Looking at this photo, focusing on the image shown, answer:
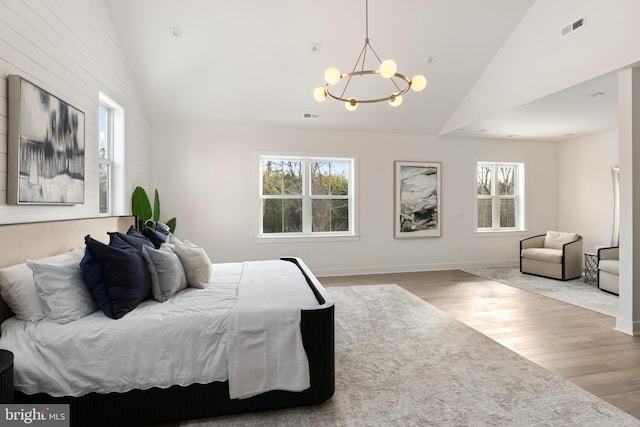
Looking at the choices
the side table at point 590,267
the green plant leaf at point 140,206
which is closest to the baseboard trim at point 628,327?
the side table at point 590,267

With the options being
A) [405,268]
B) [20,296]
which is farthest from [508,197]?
[20,296]

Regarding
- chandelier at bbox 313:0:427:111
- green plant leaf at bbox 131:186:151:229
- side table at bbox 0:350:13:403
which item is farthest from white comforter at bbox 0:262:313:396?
green plant leaf at bbox 131:186:151:229

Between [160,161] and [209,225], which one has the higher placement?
[160,161]

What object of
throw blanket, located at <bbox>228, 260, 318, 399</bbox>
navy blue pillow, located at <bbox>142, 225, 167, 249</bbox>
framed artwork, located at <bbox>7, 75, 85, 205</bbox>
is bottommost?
throw blanket, located at <bbox>228, 260, 318, 399</bbox>

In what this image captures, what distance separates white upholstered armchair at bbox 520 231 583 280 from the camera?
18.2ft

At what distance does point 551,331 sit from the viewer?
337 centimetres

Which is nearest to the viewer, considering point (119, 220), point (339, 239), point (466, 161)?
point (119, 220)

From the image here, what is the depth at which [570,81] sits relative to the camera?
3883 mm

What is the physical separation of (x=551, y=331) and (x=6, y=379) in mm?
4180

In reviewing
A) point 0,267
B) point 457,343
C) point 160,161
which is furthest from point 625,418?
point 160,161

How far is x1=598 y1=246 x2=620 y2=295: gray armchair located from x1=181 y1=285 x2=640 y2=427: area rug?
2.83m

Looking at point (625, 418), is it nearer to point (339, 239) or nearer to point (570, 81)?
point (570, 81)

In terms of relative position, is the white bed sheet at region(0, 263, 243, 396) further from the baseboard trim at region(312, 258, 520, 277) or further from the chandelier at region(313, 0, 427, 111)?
the baseboard trim at region(312, 258, 520, 277)

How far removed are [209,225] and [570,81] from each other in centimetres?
534
